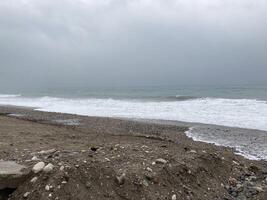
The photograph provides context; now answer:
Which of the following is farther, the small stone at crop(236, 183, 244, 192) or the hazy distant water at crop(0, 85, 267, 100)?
the hazy distant water at crop(0, 85, 267, 100)

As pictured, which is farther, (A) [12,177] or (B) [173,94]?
(B) [173,94]

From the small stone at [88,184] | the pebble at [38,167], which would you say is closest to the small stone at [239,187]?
the small stone at [88,184]

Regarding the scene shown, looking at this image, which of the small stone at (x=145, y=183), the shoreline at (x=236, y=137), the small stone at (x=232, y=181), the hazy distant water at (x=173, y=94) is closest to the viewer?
the small stone at (x=145, y=183)

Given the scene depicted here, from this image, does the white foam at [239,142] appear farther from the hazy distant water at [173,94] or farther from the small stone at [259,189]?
the hazy distant water at [173,94]

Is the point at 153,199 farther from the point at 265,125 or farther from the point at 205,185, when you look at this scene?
the point at 265,125

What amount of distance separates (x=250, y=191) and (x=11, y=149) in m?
4.71

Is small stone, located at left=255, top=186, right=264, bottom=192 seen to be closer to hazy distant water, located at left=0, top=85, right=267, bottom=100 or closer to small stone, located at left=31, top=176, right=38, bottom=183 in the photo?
small stone, located at left=31, top=176, right=38, bottom=183

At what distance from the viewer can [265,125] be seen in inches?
665

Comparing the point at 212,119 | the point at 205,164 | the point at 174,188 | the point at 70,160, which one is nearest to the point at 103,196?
the point at 70,160

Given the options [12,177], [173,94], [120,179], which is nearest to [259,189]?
[120,179]

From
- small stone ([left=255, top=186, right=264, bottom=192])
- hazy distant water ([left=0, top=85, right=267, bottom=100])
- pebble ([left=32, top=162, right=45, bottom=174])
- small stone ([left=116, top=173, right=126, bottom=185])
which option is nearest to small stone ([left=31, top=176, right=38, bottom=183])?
pebble ([left=32, top=162, right=45, bottom=174])

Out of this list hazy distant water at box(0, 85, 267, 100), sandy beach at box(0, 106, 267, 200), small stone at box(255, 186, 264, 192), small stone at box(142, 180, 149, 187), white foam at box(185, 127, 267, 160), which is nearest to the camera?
sandy beach at box(0, 106, 267, 200)

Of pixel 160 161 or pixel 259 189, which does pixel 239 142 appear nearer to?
pixel 259 189

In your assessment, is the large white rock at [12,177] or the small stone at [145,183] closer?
the large white rock at [12,177]
